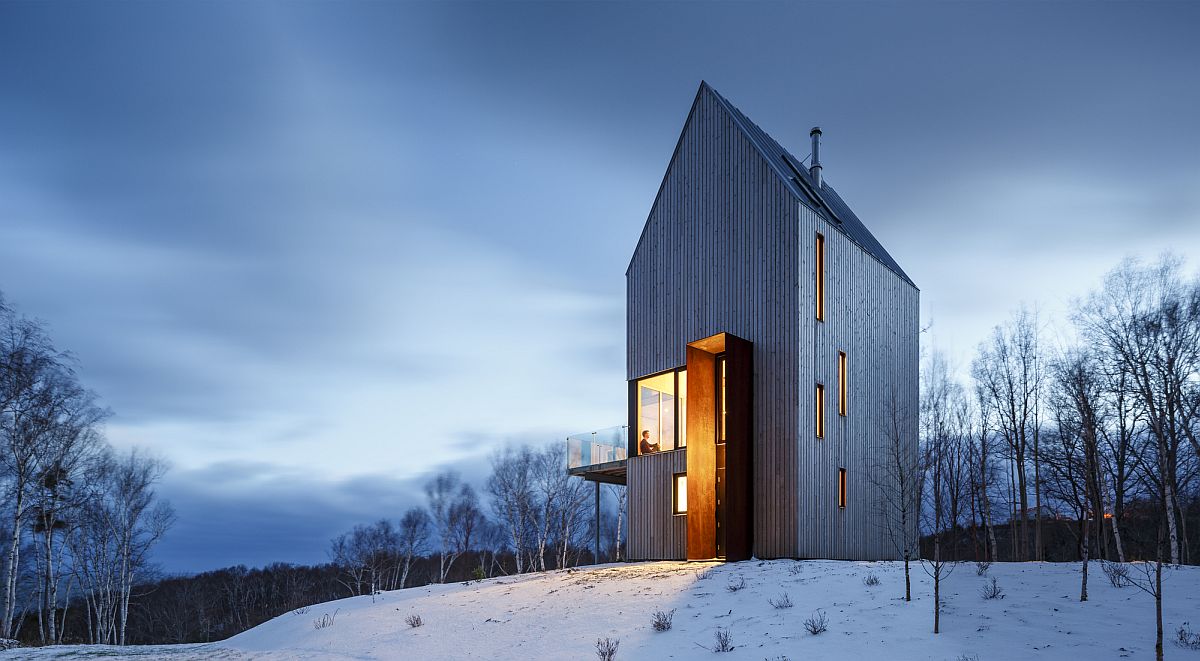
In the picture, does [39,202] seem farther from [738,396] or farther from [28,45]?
[738,396]

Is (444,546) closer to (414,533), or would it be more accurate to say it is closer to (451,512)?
(451,512)

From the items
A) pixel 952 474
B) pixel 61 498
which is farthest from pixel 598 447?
pixel 61 498

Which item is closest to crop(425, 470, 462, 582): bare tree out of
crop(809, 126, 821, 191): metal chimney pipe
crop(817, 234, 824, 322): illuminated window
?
crop(809, 126, 821, 191): metal chimney pipe

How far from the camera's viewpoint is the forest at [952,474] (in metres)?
→ 16.2

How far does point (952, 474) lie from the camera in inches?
956

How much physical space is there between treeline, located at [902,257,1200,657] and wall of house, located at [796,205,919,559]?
0.62 metres

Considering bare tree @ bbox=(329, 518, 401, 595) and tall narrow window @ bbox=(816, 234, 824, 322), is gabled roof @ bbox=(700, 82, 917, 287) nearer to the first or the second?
tall narrow window @ bbox=(816, 234, 824, 322)

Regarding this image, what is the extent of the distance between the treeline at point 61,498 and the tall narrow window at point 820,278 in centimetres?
1652

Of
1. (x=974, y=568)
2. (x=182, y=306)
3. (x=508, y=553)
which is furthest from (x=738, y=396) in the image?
(x=508, y=553)

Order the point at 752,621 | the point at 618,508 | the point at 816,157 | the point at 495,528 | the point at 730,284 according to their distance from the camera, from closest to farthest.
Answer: the point at 752,621 < the point at 730,284 < the point at 816,157 < the point at 618,508 < the point at 495,528

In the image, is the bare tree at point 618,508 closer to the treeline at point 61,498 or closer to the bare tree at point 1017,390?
the bare tree at point 1017,390

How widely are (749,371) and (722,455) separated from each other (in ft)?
5.71

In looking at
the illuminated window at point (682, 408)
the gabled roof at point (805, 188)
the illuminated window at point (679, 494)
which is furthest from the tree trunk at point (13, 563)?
the gabled roof at point (805, 188)

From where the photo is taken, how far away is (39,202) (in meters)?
16.5
